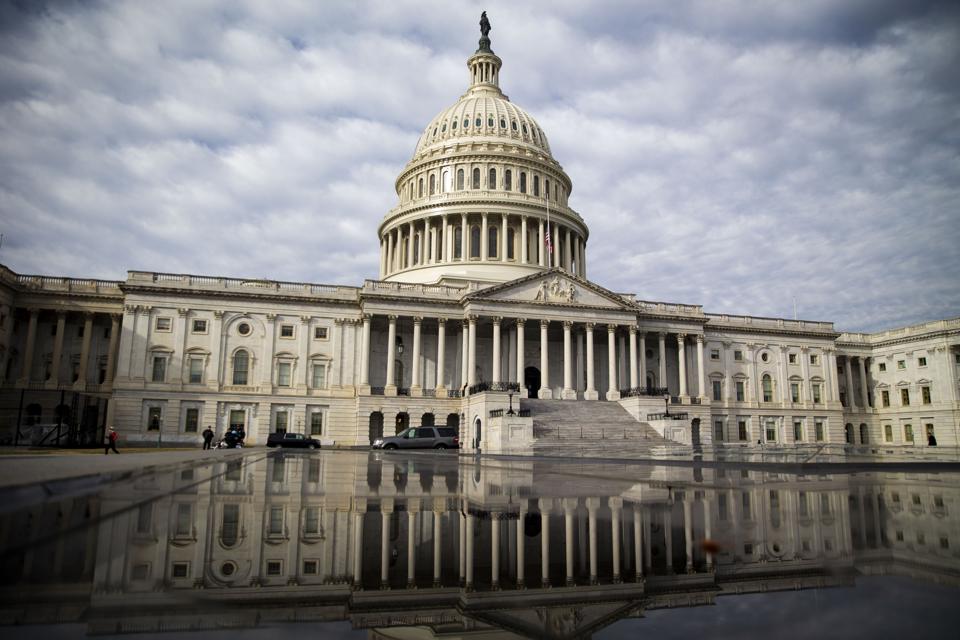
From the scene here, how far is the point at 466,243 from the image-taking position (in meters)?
72.5

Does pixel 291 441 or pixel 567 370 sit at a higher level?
pixel 567 370

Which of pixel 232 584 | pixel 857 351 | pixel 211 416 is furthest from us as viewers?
pixel 857 351

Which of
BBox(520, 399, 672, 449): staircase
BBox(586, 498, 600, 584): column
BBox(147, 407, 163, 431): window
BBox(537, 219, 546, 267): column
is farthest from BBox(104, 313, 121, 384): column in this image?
BBox(586, 498, 600, 584): column

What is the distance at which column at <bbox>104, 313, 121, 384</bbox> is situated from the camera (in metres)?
56.8

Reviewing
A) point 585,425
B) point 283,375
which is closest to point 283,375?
point 283,375

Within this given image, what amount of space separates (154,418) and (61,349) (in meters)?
11.5

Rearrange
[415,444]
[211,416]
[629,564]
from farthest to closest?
1. [211,416]
2. [415,444]
3. [629,564]

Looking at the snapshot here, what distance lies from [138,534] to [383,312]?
172ft

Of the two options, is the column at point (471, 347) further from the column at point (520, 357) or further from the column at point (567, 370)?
the column at point (567, 370)

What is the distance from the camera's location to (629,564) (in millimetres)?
4656

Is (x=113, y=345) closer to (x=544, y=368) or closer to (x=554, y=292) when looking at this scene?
(x=544, y=368)

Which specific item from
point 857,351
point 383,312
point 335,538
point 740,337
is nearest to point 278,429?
point 383,312

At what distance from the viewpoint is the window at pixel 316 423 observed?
187ft

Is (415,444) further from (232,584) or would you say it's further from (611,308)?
(232,584)
